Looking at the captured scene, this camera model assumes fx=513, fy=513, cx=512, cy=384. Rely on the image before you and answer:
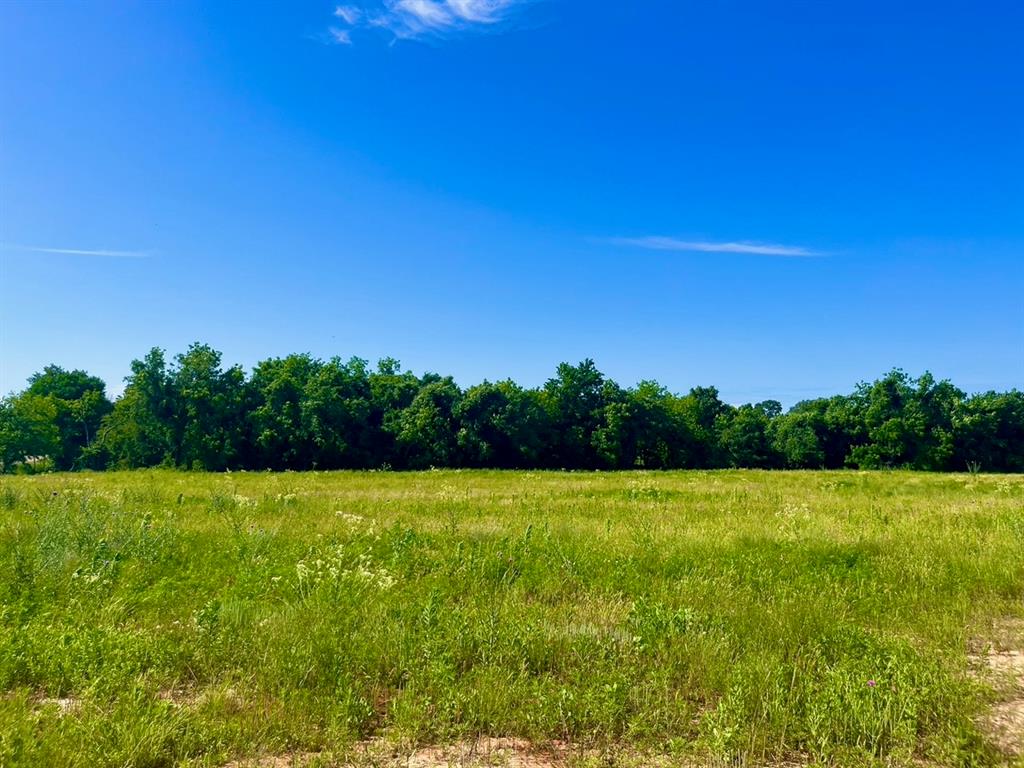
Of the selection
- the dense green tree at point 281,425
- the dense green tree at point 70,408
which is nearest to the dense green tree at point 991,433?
the dense green tree at point 281,425

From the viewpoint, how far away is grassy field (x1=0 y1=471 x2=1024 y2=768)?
3.50m

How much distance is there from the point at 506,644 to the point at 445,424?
45174mm

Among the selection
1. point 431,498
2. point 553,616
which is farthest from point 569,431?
point 553,616

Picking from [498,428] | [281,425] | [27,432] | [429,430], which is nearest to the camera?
[281,425]

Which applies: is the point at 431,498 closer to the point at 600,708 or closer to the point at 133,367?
the point at 600,708

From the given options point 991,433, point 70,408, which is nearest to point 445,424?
point 70,408

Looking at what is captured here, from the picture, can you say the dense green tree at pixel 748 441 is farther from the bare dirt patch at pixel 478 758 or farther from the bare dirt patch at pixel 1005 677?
the bare dirt patch at pixel 478 758

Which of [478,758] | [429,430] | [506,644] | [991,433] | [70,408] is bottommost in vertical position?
[478,758]

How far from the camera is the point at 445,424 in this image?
4934 cm

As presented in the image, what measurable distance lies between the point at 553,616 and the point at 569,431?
50.9 metres

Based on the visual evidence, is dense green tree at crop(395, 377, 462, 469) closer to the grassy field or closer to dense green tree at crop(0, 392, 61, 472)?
the grassy field

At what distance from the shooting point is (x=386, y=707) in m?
3.94

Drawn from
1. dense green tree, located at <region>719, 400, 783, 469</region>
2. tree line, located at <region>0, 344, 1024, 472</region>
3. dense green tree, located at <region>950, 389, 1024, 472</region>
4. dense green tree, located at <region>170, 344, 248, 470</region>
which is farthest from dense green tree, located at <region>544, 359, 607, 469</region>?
dense green tree, located at <region>950, 389, 1024, 472</region>

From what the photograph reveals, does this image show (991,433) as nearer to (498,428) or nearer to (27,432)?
(498,428)
